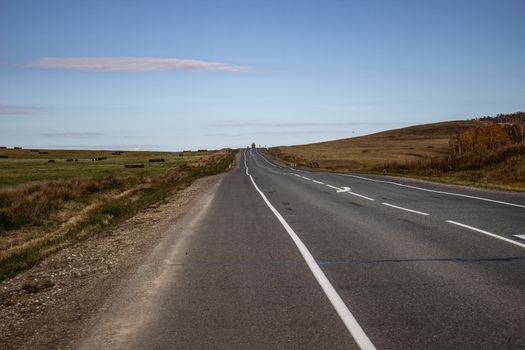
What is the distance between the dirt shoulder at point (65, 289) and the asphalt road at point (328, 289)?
0.31 meters

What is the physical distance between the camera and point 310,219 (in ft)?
40.2

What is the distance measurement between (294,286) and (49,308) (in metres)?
2.95

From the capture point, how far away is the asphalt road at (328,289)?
4336 millimetres

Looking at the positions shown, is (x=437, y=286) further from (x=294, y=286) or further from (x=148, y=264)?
(x=148, y=264)

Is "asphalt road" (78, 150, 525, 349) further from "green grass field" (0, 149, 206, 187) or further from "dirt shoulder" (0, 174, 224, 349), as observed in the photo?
"green grass field" (0, 149, 206, 187)

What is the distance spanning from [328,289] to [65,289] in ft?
11.7

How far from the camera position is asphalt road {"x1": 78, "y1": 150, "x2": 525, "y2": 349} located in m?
4.34

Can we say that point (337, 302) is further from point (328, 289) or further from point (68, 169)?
point (68, 169)

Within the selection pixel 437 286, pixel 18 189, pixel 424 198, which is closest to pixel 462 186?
pixel 424 198

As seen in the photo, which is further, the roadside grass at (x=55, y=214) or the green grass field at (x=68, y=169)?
the green grass field at (x=68, y=169)

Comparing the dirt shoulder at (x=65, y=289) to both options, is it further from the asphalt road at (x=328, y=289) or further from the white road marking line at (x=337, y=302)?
the white road marking line at (x=337, y=302)

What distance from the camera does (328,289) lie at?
5.80 m

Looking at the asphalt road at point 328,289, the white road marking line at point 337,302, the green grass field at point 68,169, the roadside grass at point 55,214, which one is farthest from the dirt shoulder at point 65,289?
the green grass field at point 68,169

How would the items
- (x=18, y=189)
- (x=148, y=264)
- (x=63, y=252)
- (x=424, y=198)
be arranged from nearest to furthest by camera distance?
(x=148, y=264) < (x=63, y=252) < (x=424, y=198) < (x=18, y=189)
